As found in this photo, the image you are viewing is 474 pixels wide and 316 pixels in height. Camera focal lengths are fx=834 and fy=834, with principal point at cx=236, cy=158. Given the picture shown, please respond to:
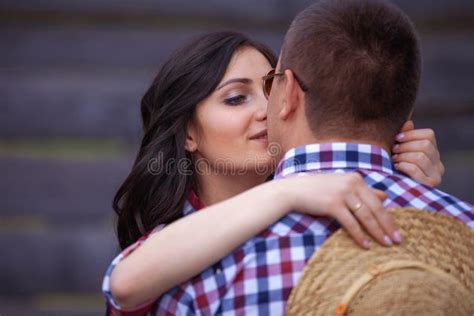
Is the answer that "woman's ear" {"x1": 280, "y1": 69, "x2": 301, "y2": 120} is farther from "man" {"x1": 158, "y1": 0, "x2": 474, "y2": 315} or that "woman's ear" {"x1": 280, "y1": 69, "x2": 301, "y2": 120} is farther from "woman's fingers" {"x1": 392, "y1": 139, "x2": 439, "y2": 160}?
"woman's fingers" {"x1": 392, "y1": 139, "x2": 439, "y2": 160}

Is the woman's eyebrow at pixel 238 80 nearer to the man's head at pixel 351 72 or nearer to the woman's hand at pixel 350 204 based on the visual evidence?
the man's head at pixel 351 72

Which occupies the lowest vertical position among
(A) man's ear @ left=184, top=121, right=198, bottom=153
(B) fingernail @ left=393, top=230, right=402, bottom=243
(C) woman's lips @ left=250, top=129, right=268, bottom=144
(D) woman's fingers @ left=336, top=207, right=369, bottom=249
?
(B) fingernail @ left=393, top=230, right=402, bottom=243

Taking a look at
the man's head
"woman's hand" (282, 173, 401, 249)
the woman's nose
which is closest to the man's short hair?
the man's head

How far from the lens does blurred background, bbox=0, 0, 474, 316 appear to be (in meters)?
4.36

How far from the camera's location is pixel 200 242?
6.49ft

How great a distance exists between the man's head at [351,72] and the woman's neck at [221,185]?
866 mm

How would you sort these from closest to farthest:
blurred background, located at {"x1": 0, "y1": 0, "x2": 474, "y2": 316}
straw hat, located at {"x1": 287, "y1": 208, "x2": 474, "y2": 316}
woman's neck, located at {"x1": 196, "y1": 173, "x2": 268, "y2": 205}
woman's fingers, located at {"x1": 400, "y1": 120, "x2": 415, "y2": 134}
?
straw hat, located at {"x1": 287, "y1": 208, "x2": 474, "y2": 316}, woman's fingers, located at {"x1": 400, "y1": 120, "x2": 415, "y2": 134}, woman's neck, located at {"x1": 196, "y1": 173, "x2": 268, "y2": 205}, blurred background, located at {"x1": 0, "y1": 0, "x2": 474, "y2": 316}

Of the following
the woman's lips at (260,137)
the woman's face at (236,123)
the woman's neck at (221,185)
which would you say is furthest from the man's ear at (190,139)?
the woman's lips at (260,137)

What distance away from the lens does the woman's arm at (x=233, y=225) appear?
6.38ft

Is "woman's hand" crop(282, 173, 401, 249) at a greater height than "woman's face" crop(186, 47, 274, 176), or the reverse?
"woman's face" crop(186, 47, 274, 176)

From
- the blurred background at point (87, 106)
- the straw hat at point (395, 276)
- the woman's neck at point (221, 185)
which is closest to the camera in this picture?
the straw hat at point (395, 276)

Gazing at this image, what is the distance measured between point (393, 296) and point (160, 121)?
1380mm

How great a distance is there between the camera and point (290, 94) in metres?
2.11

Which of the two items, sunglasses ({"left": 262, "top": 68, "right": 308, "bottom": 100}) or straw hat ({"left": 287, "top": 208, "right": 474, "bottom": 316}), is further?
sunglasses ({"left": 262, "top": 68, "right": 308, "bottom": 100})
